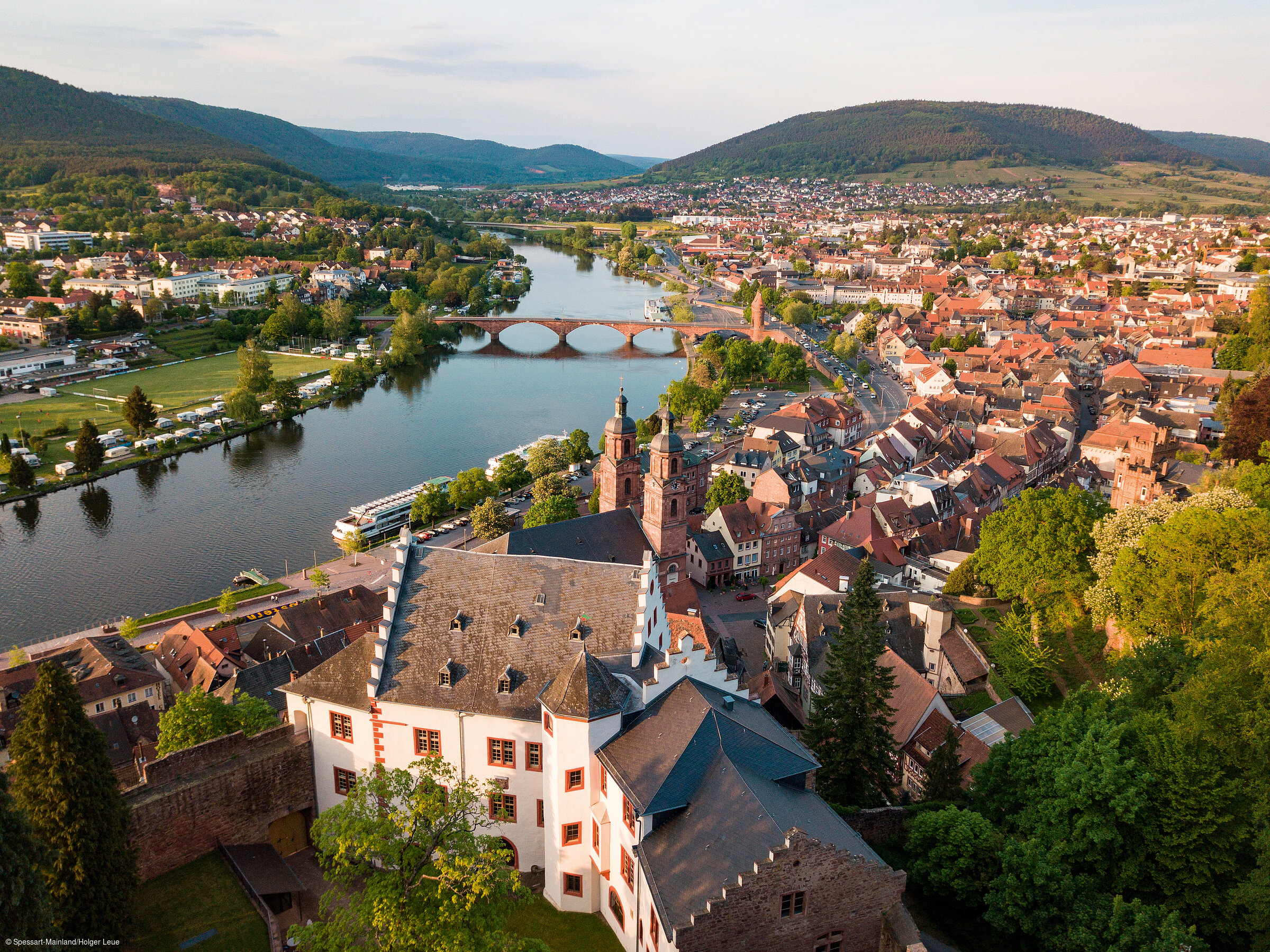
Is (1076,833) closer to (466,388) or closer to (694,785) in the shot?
(694,785)

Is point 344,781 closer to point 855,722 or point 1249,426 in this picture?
point 855,722

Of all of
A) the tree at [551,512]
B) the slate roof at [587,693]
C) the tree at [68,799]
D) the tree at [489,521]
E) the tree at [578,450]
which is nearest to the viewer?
the tree at [68,799]

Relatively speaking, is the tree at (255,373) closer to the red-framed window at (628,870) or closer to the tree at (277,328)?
the tree at (277,328)

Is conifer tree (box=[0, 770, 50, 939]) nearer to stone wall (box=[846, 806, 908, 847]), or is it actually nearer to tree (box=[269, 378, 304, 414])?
stone wall (box=[846, 806, 908, 847])

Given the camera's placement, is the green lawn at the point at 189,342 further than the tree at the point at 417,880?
Yes

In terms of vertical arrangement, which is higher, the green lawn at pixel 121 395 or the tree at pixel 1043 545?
the tree at pixel 1043 545

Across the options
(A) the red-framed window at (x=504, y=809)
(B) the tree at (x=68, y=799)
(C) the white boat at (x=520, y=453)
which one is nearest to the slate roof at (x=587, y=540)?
(A) the red-framed window at (x=504, y=809)

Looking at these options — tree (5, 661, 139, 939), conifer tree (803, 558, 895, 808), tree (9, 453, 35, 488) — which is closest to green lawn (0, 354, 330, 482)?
tree (9, 453, 35, 488)
